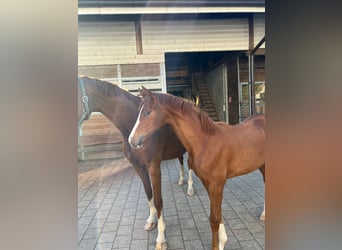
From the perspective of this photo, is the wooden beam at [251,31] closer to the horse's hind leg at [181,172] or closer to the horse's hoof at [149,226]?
the horse's hind leg at [181,172]

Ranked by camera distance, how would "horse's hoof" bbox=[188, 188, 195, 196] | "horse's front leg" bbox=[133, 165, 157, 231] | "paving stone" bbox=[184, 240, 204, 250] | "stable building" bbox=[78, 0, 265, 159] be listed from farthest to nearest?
"horse's hoof" bbox=[188, 188, 195, 196] → "horse's front leg" bbox=[133, 165, 157, 231] → "paving stone" bbox=[184, 240, 204, 250] → "stable building" bbox=[78, 0, 265, 159]

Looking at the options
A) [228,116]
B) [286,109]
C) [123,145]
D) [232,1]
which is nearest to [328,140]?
[286,109]

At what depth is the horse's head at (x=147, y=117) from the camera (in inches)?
35.8

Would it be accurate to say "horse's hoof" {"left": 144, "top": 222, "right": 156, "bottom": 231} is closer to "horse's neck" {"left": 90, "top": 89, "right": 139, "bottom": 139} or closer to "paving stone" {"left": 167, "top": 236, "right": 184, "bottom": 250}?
"paving stone" {"left": 167, "top": 236, "right": 184, "bottom": 250}

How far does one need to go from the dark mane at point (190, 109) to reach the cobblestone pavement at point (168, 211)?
294 mm

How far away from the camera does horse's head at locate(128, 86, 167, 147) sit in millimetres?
908

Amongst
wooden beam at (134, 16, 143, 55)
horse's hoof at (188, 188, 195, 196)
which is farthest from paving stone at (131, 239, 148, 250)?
wooden beam at (134, 16, 143, 55)

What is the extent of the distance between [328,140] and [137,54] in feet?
2.37

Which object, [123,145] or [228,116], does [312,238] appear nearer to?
[228,116]

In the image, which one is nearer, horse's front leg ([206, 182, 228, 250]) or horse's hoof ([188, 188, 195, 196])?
horse's front leg ([206, 182, 228, 250])

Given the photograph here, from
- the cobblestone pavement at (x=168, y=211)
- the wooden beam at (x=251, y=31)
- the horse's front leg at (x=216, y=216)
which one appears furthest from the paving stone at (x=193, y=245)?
the wooden beam at (x=251, y=31)

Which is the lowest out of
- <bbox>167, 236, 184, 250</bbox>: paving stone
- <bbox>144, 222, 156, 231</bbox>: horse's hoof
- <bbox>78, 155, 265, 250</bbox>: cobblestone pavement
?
<bbox>167, 236, 184, 250</bbox>: paving stone

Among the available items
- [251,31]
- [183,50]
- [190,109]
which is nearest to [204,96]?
[190,109]

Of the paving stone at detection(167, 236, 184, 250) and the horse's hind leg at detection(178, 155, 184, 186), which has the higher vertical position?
the horse's hind leg at detection(178, 155, 184, 186)
